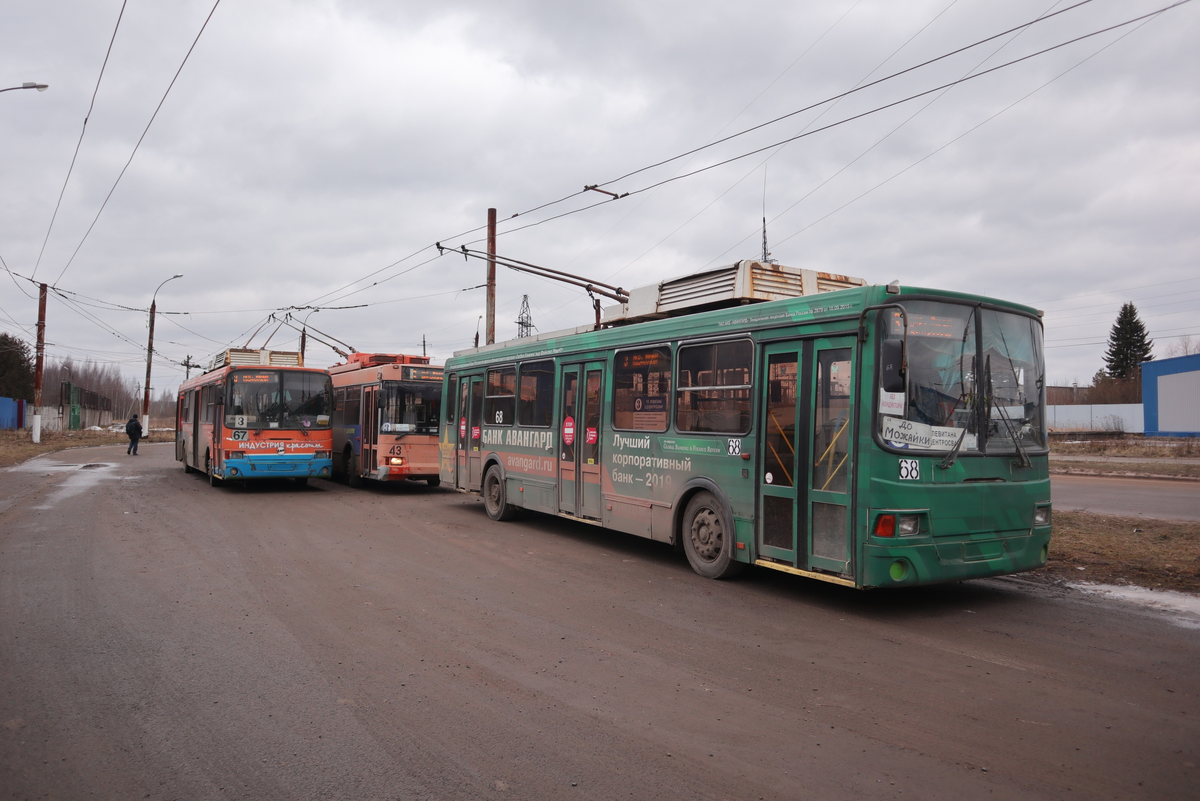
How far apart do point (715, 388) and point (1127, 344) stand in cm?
8814

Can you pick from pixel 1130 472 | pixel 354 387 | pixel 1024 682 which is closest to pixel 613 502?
pixel 1024 682

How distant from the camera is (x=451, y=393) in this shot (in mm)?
14648

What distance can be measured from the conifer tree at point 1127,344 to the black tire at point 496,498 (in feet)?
275

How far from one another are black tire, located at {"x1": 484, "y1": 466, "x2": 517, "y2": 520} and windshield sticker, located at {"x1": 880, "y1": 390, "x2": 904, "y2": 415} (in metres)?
7.41

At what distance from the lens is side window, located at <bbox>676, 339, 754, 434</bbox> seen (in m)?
7.82

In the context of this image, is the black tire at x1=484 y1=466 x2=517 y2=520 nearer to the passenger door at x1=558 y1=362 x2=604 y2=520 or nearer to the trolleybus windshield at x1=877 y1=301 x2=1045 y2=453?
the passenger door at x1=558 y1=362 x2=604 y2=520

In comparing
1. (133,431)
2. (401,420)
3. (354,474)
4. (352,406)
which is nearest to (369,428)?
(401,420)

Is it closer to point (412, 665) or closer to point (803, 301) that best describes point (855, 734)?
point (412, 665)

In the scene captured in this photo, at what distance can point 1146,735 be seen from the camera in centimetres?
415

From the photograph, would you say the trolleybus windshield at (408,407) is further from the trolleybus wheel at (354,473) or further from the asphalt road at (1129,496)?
the asphalt road at (1129,496)

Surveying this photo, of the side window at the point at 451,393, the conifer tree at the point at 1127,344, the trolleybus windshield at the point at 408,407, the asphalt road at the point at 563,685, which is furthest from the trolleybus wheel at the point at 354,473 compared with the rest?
the conifer tree at the point at 1127,344

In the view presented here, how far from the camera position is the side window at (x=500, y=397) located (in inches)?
491

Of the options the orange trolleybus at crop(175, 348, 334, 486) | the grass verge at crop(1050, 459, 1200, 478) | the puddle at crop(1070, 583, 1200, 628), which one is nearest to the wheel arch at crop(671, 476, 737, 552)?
the puddle at crop(1070, 583, 1200, 628)

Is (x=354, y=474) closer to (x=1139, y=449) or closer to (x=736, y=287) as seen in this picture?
(x=736, y=287)
